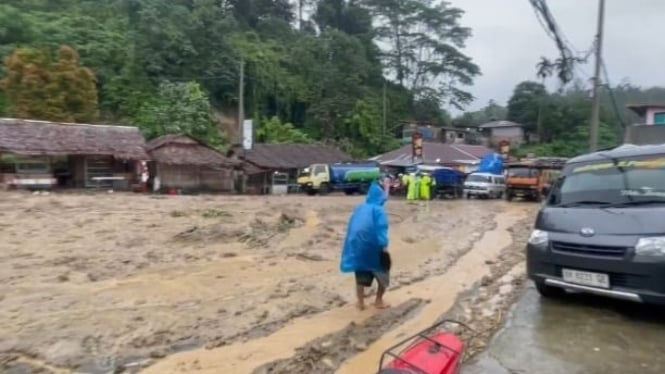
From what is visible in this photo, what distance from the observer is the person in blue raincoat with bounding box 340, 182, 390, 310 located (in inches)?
229

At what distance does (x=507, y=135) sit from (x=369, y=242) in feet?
188

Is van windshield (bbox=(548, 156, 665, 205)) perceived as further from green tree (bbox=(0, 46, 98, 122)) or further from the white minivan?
green tree (bbox=(0, 46, 98, 122))

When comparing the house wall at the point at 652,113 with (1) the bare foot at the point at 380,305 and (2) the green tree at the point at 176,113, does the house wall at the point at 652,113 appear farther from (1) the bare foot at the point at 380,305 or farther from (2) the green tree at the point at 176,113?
(2) the green tree at the point at 176,113

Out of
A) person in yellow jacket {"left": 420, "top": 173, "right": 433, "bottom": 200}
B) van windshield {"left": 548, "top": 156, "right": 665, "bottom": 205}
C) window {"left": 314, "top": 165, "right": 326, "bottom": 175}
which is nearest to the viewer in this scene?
van windshield {"left": 548, "top": 156, "right": 665, "bottom": 205}

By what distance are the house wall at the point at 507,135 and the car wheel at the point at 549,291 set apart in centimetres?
5399

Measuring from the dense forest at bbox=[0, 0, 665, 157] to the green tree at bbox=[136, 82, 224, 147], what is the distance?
3.4 inches

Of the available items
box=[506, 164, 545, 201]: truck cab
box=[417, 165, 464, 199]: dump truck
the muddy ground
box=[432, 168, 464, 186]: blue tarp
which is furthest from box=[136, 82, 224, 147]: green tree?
the muddy ground

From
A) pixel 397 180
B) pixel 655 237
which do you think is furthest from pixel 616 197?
pixel 397 180

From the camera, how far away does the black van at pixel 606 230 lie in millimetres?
4949

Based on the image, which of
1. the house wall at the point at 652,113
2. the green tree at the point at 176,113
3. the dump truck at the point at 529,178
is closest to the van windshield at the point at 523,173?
the dump truck at the point at 529,178

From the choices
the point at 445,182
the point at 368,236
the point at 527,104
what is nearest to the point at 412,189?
the point at 445,182

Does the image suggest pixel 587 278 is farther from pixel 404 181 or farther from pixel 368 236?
pixel 404 181

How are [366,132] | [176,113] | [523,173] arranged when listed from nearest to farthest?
[523,173] → [176,113] → [366,132]

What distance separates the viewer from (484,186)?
32.6m
